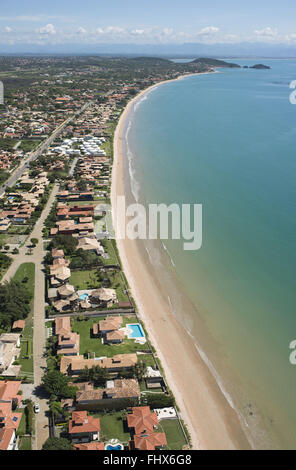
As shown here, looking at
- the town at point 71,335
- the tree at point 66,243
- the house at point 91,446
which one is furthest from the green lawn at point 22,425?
the tree at point 66,243

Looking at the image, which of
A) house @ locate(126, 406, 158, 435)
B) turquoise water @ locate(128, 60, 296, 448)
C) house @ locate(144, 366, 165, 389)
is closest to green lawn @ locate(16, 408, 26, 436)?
house @ locate(126, 406, 158, 435)

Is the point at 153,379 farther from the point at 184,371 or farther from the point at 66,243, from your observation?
the point at 66,243

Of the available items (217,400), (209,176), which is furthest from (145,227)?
(217,400)

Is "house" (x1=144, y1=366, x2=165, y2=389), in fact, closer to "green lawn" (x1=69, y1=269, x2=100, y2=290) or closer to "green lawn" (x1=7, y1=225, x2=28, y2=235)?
"green lawn" (x1=69, y1=269, x2=100, y2=290)

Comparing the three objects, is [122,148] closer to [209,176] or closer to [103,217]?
[209,176]

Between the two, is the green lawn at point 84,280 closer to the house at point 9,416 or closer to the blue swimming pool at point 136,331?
the blue swimming pool at point 136,331
